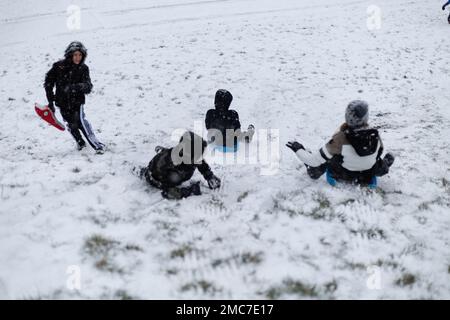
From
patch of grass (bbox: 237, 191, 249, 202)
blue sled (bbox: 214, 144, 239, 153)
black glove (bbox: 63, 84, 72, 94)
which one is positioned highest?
black glove (bbox: 63, 84, 72, 94)

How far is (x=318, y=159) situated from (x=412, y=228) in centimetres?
167

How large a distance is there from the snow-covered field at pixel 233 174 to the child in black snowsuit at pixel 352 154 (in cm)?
24

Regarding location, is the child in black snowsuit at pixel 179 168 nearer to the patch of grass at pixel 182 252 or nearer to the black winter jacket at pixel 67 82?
the patch of grass at pixel 182 252

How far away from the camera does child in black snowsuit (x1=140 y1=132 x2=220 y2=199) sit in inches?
208

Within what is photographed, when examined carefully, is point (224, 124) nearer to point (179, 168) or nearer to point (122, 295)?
point (179, 168)

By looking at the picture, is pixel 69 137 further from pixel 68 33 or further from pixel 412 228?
pixel 68 33

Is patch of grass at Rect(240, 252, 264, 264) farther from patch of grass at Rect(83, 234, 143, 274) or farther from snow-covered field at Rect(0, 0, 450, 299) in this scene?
patch of grass at Rect(83, 234, 143, 274)

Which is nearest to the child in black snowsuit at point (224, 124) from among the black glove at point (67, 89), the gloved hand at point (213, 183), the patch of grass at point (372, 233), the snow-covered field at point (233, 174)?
the snow-covered field at point (233, 174)

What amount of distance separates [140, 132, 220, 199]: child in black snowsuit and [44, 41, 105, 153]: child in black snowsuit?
84.2 inches

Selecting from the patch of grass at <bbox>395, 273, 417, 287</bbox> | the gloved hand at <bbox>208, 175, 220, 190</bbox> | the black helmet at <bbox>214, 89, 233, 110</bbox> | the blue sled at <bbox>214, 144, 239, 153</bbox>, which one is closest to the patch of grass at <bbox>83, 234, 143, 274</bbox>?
the gloved hand at <bbox>208, 175, 220, 190</bbox>

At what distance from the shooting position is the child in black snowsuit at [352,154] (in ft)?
17.0

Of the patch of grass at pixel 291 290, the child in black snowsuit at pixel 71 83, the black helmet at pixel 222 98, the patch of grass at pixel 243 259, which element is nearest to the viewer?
the patch of grass at pixel 291 290

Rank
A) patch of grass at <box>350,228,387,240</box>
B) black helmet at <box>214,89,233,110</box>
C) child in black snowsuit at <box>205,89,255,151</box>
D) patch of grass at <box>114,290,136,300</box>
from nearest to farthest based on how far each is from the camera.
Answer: patch of grass at <box>114,290,136,300</box>, patch of grass at <box>350,228,387,240</box>, black helmet at <box>214,89,233,110</box>, child in black snowsuit at <box>205,89,255,151</box>

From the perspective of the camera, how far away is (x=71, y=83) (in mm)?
6508
